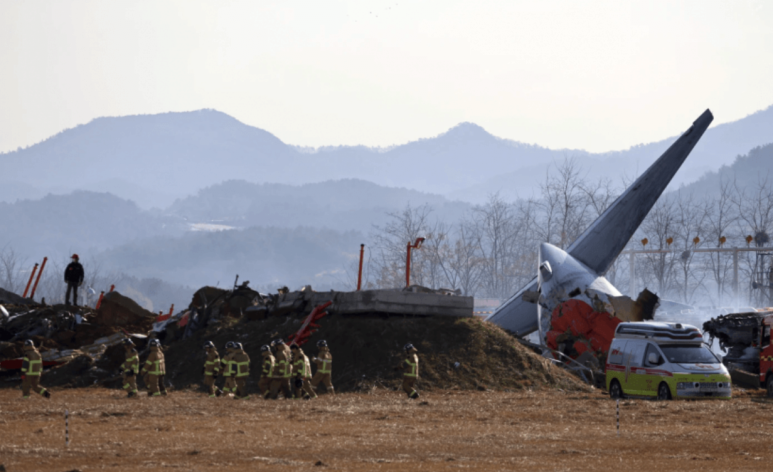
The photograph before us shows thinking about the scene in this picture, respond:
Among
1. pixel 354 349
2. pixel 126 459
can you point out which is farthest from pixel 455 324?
pixel 126 459

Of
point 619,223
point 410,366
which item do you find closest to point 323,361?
point 410,366

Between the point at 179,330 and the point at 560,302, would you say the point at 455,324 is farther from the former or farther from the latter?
the point at 179,330

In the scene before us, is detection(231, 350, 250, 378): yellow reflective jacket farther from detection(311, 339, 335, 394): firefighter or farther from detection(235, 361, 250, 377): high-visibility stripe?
detection(311, 339, 335, 394): firefighter

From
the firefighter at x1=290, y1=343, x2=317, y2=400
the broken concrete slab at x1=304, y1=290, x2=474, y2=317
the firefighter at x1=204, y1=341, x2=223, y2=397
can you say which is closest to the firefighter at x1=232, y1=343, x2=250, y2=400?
the firefighter at x1=204, y1=341, x2=223, y2=397

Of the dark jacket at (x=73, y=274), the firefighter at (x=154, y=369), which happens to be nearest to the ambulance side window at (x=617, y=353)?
the firefighter at (x=154, y=369)

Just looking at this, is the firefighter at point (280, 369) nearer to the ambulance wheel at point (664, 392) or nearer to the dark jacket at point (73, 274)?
the ambulance wheel at point (664, 392)

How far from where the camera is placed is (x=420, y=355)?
94.2 ft

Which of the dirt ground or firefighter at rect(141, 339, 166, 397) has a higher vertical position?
firefighter at rect(141, 339, 166, 397)

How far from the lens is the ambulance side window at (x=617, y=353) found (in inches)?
1015

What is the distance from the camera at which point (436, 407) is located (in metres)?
22.7

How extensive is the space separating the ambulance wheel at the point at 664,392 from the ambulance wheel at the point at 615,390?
1409mm

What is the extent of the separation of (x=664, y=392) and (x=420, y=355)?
26.5 feet

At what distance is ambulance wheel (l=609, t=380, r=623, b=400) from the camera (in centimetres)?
2572

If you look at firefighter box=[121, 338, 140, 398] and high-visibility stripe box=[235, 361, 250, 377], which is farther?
firefighter box=[121, 338, 140, 398]
